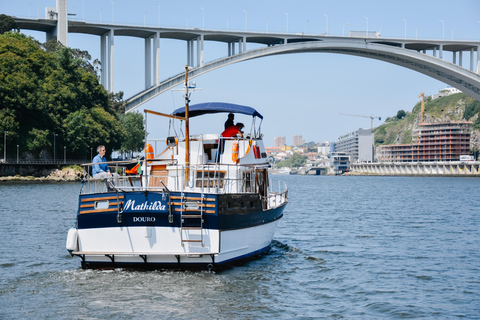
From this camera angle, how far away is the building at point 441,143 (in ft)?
462

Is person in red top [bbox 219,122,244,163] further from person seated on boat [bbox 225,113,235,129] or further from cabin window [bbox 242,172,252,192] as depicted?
cabin window [bbox 242,172,252,192]

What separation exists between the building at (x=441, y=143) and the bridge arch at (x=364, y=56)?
50656mm

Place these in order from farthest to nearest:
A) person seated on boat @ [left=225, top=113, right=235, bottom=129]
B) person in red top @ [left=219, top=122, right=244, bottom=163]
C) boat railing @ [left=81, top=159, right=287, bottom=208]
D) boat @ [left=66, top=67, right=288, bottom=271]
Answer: person seated on boat @ [left=225, top=113, right=235, bottom=129], person in red top @ [left=219, top=122, right=244, bottom=163], boat railing @ [left=81, top=159, right=287, bottom=208], boat @ [left=66, top=67, right=288, bottom=271]

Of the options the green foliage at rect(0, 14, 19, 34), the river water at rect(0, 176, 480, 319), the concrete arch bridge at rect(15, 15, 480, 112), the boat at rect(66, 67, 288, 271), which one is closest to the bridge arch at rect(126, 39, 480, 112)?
the concrete arch bridge at rect(15, 15, 480, 112)

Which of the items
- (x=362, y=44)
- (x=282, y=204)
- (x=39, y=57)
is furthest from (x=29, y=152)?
(x=282, y=204)

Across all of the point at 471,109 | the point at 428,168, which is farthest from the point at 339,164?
the point at 428,168

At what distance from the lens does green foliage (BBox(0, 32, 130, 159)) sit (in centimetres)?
6103

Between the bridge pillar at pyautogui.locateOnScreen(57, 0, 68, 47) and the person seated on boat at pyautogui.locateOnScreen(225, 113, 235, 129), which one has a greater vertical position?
the bridge pillar at pyautogui.locateOnScreen(57, 0, 68, 47)

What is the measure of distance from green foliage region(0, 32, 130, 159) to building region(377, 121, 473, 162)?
91.1 metres

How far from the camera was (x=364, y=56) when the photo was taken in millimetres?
89375

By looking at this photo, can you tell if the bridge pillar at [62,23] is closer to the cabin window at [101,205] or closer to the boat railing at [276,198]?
the boat railing at [276,198]

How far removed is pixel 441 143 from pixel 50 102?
102194 millimetres

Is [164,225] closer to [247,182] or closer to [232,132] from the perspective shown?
[247,182]

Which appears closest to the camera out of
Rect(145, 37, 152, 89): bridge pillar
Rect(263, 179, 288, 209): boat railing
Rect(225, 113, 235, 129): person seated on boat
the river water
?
the river water
